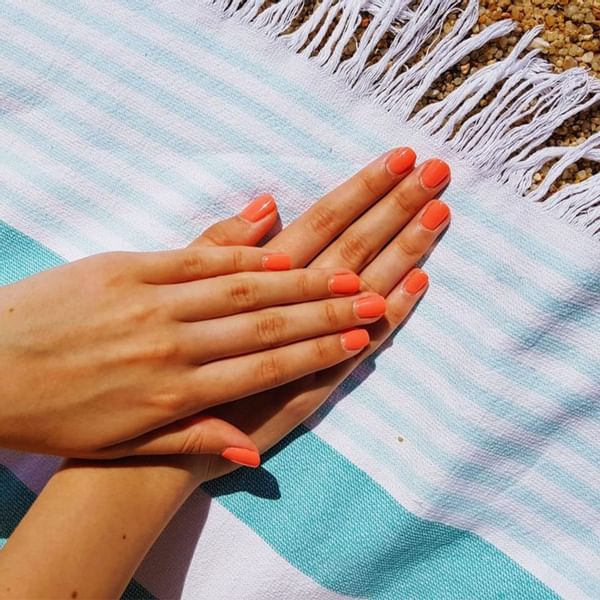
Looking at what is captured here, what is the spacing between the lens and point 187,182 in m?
1.08

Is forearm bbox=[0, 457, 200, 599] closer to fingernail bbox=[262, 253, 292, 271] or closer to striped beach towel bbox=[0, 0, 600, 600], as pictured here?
striped beach towel bbox=[0, 0, 600, 600]

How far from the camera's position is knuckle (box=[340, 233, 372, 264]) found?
1.04m

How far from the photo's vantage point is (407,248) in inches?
40.8

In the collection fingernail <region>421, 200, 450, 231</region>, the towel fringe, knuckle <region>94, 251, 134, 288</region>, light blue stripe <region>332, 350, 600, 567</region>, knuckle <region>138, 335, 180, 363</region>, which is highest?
the towel fringe

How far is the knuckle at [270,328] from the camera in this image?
1.01 meters

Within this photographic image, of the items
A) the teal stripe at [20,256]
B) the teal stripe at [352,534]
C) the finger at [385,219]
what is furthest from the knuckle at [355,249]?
the teal stripe at [20,256]

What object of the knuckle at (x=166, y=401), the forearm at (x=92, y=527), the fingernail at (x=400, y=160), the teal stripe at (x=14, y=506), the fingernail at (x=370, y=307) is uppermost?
the fingernail at (x=400, y=160)

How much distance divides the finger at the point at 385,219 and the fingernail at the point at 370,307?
0.06 metres

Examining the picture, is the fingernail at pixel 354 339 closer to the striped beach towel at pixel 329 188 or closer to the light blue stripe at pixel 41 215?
the striped beach towel at pixel 329 188

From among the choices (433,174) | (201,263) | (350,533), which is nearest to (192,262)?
(201,263)

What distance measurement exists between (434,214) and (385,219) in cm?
6

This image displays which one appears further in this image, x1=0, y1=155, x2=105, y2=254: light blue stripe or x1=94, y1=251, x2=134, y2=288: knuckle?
x1=0, y1=155, x2=105, y2=254: light blue stripe

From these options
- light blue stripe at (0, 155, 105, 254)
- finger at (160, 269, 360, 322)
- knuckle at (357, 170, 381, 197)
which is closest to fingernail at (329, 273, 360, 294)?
finger at (160, 269, 360, 322)

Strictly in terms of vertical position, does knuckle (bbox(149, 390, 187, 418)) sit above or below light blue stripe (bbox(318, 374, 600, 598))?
below
